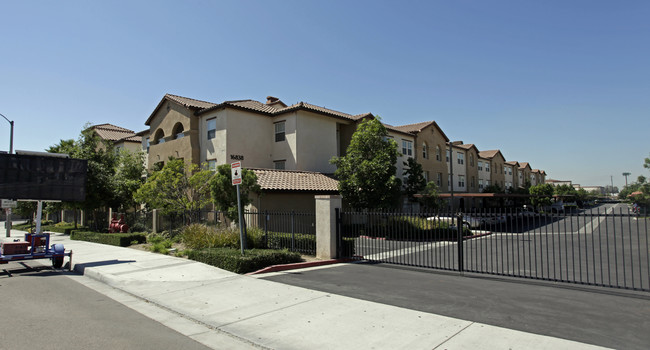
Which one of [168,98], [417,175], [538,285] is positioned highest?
[168,98]

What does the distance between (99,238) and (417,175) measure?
2124cm

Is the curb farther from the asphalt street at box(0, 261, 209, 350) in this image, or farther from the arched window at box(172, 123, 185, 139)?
the arched window at box(172, 123, 185, 139)

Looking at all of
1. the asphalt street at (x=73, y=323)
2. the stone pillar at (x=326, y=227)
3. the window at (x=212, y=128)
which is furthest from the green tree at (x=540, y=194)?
the asphalt street at (x=73, y=323)

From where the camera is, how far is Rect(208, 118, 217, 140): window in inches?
920

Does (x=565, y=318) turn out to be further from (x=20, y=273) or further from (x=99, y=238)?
(x=99, y=238)

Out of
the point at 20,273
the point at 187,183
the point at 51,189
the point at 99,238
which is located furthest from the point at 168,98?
A: the point at 20,273

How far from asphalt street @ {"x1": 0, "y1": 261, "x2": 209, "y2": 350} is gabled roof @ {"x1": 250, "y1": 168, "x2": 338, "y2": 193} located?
11.5 metres

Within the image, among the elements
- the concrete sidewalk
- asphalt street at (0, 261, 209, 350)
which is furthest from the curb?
asphalt street at (0, 261, 209, 350)

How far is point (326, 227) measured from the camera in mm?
12234

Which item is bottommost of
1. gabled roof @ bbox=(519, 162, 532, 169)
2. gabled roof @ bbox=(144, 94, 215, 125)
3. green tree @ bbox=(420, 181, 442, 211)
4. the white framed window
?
green tree @ bbox=(420, 181, 442, 211)

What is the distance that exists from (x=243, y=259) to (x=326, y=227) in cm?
313

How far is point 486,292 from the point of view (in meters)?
8.03

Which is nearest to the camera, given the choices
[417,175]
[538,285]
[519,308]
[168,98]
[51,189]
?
[519,308]

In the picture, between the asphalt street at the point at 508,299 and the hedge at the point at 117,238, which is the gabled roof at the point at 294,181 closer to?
the hedge at the point at 117,238
